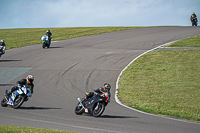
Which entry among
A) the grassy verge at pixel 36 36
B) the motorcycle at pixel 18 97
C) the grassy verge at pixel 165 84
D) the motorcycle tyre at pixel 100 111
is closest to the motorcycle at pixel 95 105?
the motorcycle tyre at pixel 100 111

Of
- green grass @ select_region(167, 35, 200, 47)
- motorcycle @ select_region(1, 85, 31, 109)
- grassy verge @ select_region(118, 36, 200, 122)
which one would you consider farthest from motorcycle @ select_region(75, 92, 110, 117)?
green grass @ select_region(167, 35, 200, 47)

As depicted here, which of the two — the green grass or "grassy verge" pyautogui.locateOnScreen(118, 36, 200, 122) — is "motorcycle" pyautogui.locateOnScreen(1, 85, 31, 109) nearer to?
"grassy verge" pyautogui.locateOnScreen(118, 36, 200, 122)

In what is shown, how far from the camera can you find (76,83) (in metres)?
19.2

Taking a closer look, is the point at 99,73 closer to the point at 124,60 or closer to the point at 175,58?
the point at 124,60

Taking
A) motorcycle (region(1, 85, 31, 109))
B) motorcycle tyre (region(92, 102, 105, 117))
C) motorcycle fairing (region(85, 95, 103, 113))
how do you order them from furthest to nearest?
motorcycle (region(1, 85, 31, 109)), motorcycle fairing (region(85, 95, 103, 113)), motorcycle tyre (region(92, 102, 105, 117))

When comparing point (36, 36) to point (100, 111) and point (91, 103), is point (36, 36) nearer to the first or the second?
point (91, 103)

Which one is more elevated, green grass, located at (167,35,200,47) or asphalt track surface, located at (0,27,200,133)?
green grass, located at (167,35,200,47)

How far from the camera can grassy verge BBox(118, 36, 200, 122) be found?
1462cm

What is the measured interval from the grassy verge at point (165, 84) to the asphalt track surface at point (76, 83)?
38.1 inches

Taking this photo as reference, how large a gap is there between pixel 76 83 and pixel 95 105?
282 inches

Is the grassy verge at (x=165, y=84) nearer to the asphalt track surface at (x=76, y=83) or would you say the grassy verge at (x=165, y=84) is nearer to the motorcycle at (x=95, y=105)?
the asphalt track surface at (x=76, y=83)

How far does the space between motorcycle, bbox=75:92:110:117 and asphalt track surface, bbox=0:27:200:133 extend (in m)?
0.21

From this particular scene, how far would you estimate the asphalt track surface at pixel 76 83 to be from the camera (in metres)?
10.8

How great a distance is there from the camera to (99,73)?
863 inches
